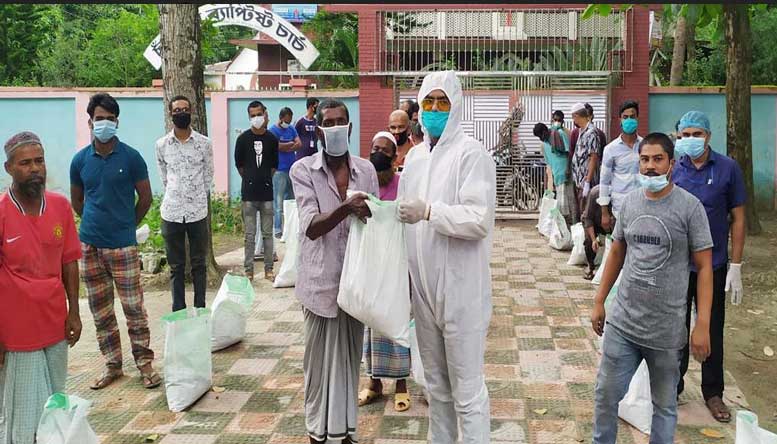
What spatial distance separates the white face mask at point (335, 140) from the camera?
404 centimetres

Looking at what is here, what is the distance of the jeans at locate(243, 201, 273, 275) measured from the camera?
29.0 feet

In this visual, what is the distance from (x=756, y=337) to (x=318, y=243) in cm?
473

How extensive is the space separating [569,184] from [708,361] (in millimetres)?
5696

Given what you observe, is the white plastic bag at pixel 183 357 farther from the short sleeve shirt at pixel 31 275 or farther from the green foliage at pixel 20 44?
the green foliage at pixel 20 44

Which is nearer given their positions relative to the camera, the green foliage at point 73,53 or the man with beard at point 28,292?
the man with beard at point 28,292

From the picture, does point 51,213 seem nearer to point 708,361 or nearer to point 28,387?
Answer: point 28,387

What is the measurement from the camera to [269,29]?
18.1m

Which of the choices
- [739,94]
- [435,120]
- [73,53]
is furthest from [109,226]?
[73,53]

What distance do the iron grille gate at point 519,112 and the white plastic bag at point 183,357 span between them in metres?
9.14

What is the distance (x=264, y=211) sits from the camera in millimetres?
8898

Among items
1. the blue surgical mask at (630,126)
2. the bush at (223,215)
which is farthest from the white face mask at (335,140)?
the bush at (223,215)

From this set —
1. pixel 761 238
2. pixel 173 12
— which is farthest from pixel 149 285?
pixel 761 238

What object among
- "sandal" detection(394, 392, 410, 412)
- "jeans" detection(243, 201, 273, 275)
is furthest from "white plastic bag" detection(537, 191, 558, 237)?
"sandal" detection(394, 392, 410, 412)

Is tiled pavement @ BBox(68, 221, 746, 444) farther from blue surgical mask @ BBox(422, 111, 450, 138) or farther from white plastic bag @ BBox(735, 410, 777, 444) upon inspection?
blue surgical mask @ BBox(422, 111, 450, 138)
